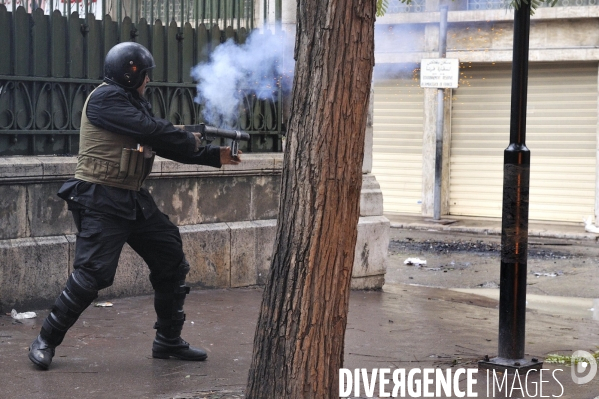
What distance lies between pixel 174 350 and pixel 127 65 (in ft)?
5.66

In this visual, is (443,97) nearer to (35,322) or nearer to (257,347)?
(35,322)

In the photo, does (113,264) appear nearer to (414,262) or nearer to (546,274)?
(414,262)

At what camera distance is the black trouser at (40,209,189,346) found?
5.26 m

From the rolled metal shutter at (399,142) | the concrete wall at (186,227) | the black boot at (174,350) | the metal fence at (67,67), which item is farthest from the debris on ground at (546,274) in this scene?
the rolled metal shutter at (399,142)

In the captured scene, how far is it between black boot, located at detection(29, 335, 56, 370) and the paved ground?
63 mm

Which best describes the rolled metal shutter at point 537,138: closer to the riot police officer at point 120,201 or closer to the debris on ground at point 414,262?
the debris on ground at point 414,262

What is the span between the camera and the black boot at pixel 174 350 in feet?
18.5

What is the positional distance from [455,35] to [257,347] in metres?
14.4

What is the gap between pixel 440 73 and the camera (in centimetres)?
1684

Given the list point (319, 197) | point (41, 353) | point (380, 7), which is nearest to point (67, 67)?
point (41, 353)

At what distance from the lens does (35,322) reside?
6.68 m

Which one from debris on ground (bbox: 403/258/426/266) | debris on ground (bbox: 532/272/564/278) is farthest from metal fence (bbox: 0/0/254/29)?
debris on ground (bbox: 532/272/564/278)

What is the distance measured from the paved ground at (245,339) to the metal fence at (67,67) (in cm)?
144

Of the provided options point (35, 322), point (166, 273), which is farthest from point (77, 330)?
point (166, 273)
